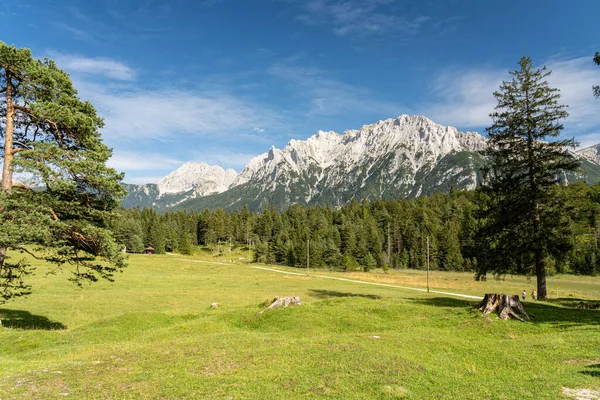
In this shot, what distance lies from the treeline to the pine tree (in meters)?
83.2

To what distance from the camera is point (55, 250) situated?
60.6ft

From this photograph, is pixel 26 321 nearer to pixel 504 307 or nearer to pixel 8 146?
pixel 8 146

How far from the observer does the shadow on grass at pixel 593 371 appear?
1027cm

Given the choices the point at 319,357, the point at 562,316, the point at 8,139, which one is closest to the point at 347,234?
the point at 562,316

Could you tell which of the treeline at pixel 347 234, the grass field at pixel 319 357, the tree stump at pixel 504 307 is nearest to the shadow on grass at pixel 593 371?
the grass field at pixel 319 357

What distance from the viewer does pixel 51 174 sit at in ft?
58.2

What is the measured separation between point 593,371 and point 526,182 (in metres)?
24.6

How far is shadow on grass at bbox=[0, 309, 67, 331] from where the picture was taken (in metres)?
24.3

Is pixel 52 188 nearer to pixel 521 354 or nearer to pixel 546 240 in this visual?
pixel 521 354

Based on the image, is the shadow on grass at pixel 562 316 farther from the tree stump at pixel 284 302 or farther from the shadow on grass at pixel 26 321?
the shadow on grass at pixel 26 321

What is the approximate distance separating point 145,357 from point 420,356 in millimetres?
10510

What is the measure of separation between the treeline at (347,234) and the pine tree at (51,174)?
273ft

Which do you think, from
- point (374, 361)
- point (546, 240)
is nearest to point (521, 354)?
point (374, 361)

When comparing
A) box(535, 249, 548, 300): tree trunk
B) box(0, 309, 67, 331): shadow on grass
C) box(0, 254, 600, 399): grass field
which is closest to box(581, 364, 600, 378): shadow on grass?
box(0, 254, 600, 399): grass field
